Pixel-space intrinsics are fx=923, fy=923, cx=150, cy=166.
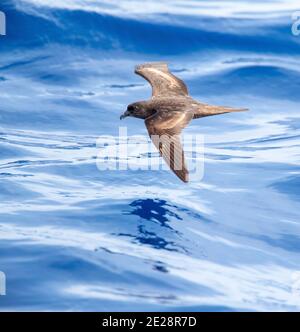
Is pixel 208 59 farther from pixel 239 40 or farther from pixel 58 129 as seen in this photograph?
pixel 58 129

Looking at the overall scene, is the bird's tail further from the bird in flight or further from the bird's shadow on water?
the bird's shadow on water

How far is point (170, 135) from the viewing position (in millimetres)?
9016

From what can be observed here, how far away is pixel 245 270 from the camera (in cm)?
849

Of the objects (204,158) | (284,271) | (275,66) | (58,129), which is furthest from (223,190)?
(275,66)

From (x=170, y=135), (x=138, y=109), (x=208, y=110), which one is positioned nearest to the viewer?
(x=170, y=135)

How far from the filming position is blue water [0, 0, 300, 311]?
8031 mm

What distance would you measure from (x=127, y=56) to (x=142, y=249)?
716 cm

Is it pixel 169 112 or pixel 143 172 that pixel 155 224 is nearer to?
pixel 169 112

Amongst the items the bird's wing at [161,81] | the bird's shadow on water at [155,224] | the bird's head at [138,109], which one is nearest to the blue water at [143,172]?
the bird's shadow on water at [155,224]

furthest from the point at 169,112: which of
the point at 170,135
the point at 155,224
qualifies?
the point at 155,224

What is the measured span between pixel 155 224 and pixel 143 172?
5.78 feet

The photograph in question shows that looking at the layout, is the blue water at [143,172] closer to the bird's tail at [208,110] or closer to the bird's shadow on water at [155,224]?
the bird's shadow on water at [155,224]

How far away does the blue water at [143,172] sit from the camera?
26.3ft

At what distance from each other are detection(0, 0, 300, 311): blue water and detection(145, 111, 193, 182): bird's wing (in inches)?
36.1
